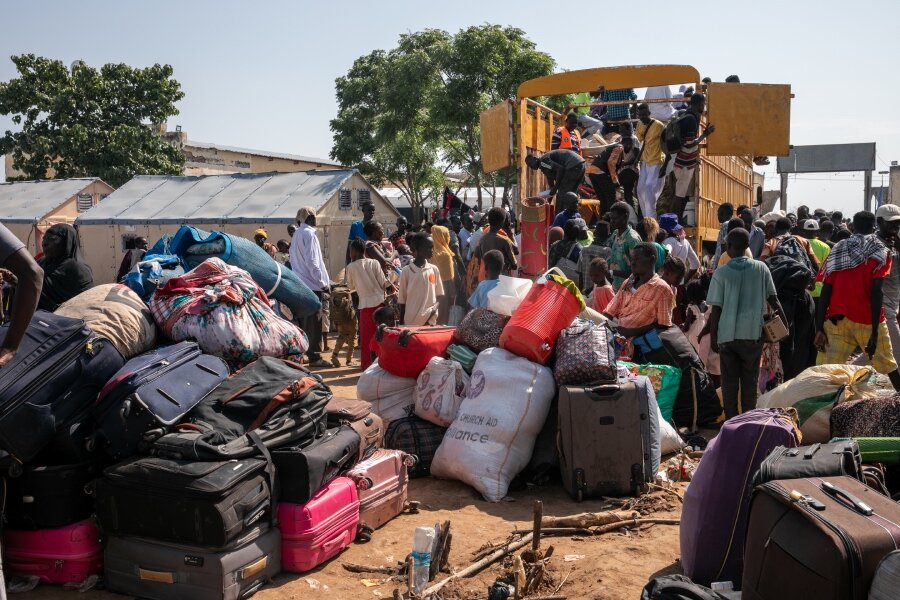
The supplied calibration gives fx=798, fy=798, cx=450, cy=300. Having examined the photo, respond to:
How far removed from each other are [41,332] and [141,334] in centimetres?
63

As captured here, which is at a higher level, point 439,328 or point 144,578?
point 439,328

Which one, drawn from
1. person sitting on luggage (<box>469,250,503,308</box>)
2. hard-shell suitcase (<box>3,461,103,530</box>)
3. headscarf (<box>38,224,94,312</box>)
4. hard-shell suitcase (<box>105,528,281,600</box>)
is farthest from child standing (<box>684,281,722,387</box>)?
hard-shell suitcase (<box>3,461,103,530</box>)

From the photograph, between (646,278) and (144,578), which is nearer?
(144,578)

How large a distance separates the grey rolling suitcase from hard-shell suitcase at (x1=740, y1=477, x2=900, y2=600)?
2203mm

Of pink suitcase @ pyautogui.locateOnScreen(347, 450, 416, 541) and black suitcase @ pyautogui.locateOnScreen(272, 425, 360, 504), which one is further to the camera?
pink suitcase @ pyautogui.locateOnScreen(347, 450, 416, 541)

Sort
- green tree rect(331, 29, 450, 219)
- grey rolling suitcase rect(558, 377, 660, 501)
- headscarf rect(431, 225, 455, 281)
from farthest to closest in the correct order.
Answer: green tree rect(331, 29, 450, 219) < headscarf rect(431, 225, 455, 281) < grey rolling suitcase rect(558, 377, 660, 501)

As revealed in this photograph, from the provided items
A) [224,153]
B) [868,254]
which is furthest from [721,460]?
[224,153]

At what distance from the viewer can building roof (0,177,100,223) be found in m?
23.2

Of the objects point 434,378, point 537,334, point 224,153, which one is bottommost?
point 434,378

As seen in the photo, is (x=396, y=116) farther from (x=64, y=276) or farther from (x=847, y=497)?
(x=847, y=497)

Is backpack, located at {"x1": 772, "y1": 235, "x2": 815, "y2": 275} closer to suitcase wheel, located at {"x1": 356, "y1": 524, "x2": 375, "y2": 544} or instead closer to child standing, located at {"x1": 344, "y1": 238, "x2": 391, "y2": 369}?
child standing, located at {"x1": 344, "y1": 238, "x2": 391, "y2": 369}

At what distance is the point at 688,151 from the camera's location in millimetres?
10766

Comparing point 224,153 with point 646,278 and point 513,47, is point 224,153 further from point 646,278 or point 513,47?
point 646,278

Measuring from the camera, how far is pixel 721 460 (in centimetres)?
373
